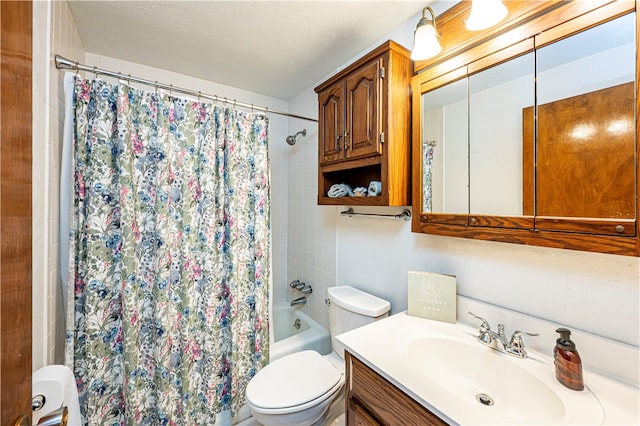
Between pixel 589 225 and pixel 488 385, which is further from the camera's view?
pixel 488 385

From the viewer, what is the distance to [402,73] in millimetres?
1248

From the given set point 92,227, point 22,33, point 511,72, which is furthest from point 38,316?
point 511,72

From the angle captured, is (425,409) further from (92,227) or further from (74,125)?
(74,125)

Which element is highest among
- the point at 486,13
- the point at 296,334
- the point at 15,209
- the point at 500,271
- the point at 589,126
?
the point at 486,13

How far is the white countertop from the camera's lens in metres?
0.64

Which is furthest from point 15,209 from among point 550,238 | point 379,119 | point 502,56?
point 502,56

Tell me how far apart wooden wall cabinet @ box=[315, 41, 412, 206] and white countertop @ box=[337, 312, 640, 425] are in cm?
60

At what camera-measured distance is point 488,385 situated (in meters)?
0.90

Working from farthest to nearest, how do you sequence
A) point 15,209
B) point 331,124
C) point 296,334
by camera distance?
1. point 296,334
2. point 331,124
3. point 15,209

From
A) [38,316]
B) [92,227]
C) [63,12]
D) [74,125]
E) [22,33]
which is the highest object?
[63,12]

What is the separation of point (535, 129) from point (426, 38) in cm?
55

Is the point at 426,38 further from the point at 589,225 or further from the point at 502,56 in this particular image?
the point at 589,225

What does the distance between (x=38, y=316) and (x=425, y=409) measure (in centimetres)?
136

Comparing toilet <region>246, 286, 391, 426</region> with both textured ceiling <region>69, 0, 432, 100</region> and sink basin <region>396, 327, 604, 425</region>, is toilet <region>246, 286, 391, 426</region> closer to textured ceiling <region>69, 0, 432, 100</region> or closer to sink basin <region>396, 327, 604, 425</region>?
sink basin <region>396, 327, 604, 425</region>
